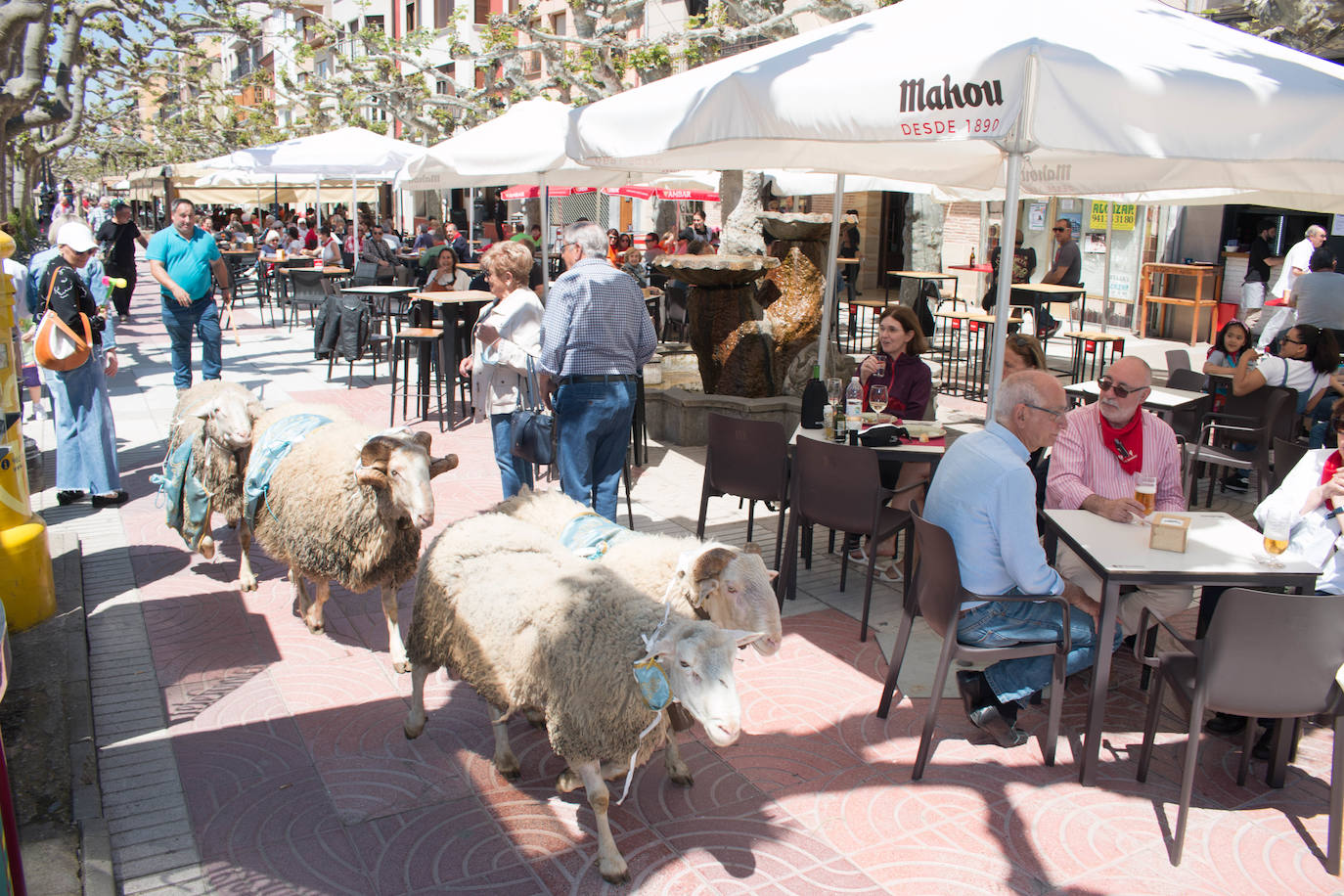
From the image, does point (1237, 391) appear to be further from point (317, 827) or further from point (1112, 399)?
point (317, 827)

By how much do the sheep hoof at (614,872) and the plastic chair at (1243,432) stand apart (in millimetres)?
5053

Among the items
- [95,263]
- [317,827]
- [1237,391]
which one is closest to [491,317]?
[317,827]

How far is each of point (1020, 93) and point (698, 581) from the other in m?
2.11

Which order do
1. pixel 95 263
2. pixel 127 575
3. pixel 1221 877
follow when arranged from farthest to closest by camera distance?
1. pixel 95 263
2. pixel 127 575
3. pixel 1221 877

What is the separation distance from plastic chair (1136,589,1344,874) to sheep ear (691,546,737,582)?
62.5 inches

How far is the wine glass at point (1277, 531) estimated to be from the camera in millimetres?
3805

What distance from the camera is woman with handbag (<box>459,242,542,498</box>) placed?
5789mm

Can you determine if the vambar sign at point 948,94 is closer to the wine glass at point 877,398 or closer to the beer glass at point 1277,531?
the beer glass at point 1277,531

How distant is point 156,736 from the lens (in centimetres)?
400

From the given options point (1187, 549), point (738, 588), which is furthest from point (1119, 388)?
point (738, 588)

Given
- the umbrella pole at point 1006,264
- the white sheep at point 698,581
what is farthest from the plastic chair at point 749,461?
the white sheep at point 698,581

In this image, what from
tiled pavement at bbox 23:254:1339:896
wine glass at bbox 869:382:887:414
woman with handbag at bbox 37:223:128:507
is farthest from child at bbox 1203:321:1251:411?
woman with handbag at bbox 37:223:128:507

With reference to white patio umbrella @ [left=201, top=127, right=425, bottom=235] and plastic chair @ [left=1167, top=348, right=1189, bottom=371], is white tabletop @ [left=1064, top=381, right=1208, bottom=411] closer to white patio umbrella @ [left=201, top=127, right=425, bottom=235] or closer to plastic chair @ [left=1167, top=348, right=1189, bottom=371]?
plastic chair @ [left=1167, top=348, right=1189, bottom=371]

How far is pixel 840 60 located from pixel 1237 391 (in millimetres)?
4425
